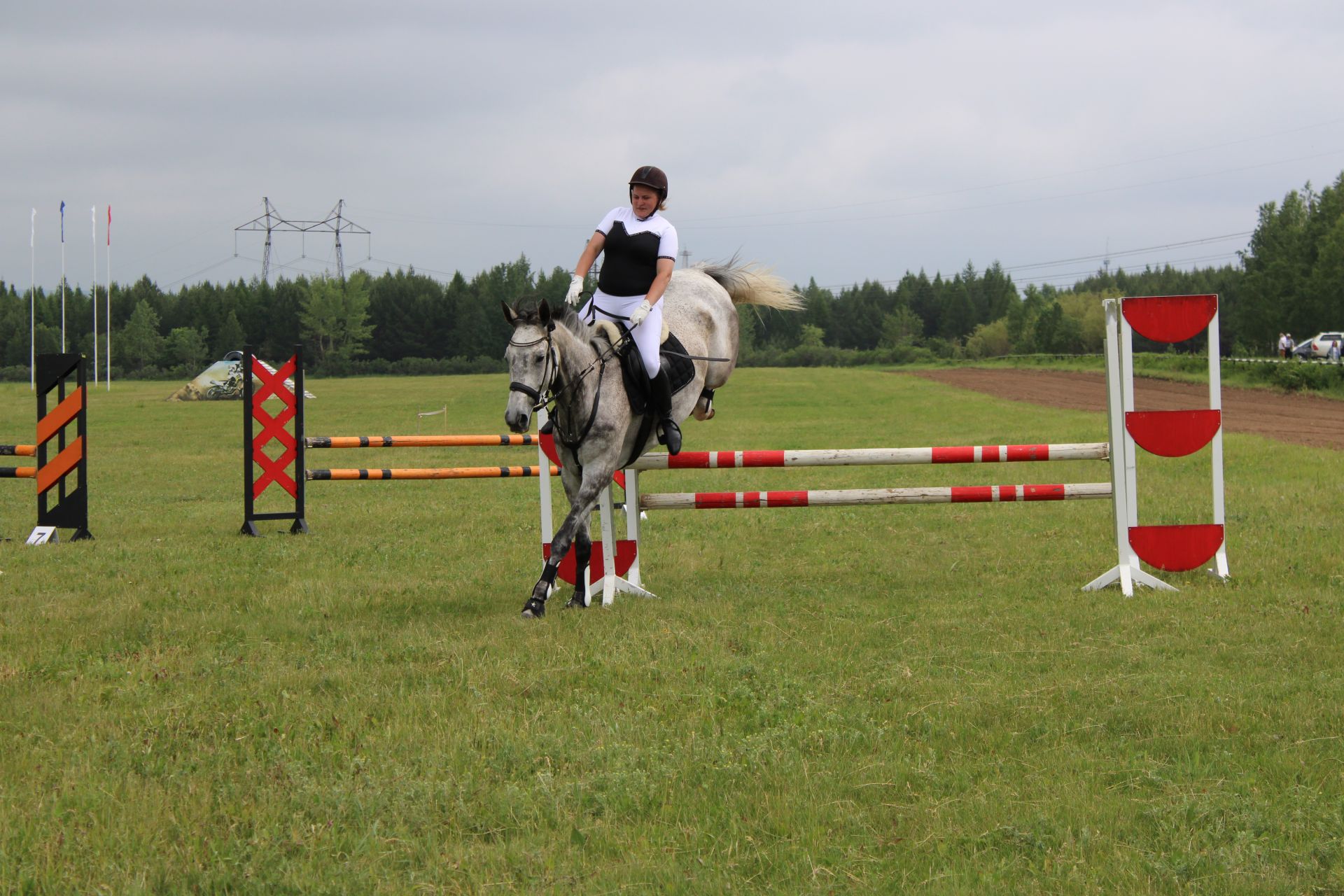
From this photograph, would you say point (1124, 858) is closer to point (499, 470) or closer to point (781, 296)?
point (781, 296)

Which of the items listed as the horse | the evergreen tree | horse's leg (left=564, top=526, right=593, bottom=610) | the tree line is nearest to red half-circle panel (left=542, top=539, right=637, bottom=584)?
horse's leg (left=564, top=526, right=593, bottom=610)

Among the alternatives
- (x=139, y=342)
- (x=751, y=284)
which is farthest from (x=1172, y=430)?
(x=139, y=342)

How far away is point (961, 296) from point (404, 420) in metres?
127

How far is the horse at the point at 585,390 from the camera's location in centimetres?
712

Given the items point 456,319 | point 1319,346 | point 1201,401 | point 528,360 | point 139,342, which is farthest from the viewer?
point 456,319

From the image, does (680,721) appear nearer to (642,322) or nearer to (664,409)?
(664,409)

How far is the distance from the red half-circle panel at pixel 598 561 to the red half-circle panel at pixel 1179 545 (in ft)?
12.3

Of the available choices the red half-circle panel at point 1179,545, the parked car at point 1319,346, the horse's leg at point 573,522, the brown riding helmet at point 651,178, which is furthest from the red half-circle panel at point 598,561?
the parked car at point 1319,346

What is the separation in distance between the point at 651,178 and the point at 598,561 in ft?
9.07

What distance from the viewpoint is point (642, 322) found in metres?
7.98

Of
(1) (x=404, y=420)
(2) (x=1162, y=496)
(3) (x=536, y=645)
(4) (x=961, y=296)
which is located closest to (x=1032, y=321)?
(4) (x=961, y=296)

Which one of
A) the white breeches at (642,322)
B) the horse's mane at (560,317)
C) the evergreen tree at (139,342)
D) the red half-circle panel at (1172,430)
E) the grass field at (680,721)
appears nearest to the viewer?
the grass field at (680,721)

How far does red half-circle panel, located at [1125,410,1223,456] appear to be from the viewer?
8.39m

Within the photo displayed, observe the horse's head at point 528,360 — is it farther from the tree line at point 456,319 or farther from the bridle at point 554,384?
the tree line at point 456,319
